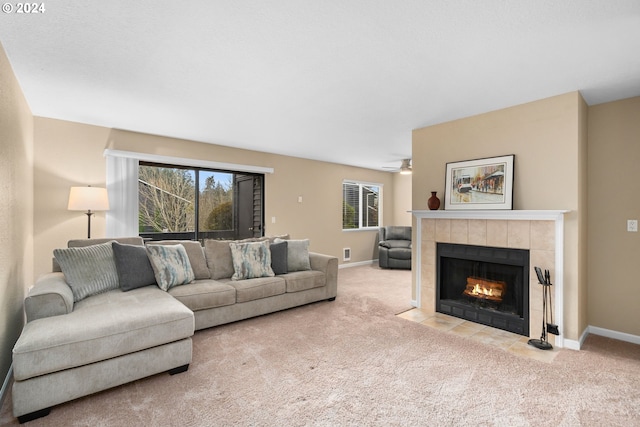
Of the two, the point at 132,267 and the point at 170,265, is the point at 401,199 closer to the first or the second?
the point at 170,265

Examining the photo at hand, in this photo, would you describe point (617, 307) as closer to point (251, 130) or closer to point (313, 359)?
point (313, 359)

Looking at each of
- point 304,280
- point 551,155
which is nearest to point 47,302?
point 304,280

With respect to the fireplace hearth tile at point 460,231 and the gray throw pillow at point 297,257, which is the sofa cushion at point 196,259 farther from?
the fireplace hearth tile at point 460,231

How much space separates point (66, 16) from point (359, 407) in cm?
296

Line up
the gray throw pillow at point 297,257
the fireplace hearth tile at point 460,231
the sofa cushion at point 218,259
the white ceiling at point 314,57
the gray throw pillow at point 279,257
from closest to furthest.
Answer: the white ceiling at point 314,57
the fireplace hearth tile at point 460,231
the sofa cushion at point 218,259
the gray throw pillow at point 279,257
the gray throw pillow at point 297,257

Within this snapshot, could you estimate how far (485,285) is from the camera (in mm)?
3543

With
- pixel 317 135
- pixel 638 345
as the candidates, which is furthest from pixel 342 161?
pixel 638 345

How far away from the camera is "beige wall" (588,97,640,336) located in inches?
119

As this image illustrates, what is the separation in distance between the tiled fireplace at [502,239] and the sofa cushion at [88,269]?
3461 millimetres

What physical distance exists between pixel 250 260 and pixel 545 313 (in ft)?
10.5

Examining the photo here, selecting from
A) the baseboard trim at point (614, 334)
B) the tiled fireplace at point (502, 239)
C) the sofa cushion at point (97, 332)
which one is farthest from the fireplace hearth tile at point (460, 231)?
the sofa cushion at point (97, 332)

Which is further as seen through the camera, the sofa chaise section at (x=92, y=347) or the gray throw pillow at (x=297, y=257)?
the gray throw pillow at (x=297, y=257)

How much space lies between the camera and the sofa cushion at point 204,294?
3.09 metres

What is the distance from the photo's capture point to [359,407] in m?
1.96
